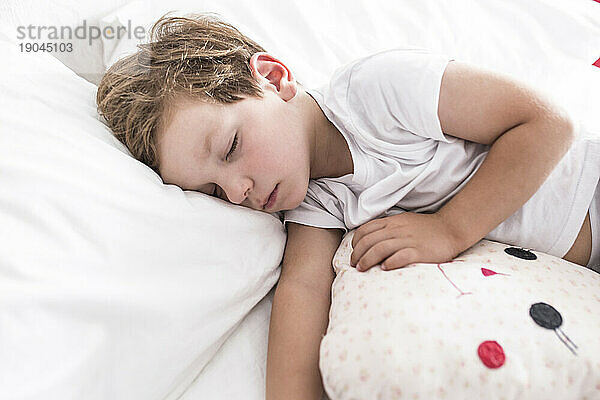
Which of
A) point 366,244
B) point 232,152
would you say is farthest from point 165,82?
point 366,244

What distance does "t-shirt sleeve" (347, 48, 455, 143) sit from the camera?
87 cm

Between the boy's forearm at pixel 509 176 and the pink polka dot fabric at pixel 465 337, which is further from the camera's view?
the boy's forearm at pixel 509 176

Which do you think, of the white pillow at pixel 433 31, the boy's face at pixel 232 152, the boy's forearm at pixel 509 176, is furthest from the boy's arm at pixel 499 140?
the white pillow at pixel 433 31

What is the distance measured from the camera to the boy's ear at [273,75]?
946 millimetres

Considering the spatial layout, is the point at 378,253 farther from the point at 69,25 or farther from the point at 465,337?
the point at 69,25

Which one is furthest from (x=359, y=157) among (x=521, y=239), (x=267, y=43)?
(x=267, y=43)

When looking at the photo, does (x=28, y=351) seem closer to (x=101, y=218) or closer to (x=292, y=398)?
(x=101, y=218)

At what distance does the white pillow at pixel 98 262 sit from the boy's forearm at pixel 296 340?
1.9 inches

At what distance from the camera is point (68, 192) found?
2.29 feet

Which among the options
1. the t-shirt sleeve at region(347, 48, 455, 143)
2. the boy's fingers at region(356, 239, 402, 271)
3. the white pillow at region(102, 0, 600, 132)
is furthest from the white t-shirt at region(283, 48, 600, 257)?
the white pillow at region(102, 0, 600, 132)

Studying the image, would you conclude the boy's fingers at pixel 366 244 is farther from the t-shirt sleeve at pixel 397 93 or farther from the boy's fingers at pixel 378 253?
the t-shirt sleeve at pixel 397 93

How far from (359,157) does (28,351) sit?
1.74ft

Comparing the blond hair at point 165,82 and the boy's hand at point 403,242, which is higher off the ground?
the blond hair at point 165,82

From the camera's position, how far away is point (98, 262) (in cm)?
68
